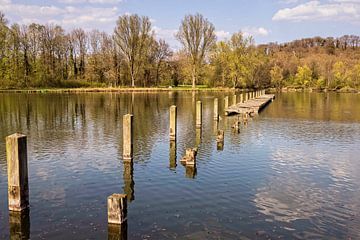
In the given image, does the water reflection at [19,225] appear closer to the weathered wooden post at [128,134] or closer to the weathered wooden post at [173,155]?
the weathered wooden post at [128,134]

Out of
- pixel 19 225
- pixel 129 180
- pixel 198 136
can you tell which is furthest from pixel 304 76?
pixel 19 225

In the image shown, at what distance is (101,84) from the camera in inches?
3501

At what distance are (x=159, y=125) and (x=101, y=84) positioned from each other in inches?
2478

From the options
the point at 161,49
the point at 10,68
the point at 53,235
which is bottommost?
the point at 53,235

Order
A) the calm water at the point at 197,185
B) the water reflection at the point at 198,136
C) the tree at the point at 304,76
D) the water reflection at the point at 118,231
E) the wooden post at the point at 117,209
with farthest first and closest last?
the tree at the point at 304,76 < the water reflection at the point at 198,136 < the calm water at the point at 197,185 < the wooden post at the point at 117,209 < the water reflection at the point at 118,231

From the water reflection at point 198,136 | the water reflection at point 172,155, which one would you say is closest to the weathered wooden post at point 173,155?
the water reflection at point 172,155

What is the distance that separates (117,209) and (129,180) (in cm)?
464

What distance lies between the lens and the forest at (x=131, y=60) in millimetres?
82312

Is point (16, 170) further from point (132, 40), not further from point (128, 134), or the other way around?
point (132, 40)

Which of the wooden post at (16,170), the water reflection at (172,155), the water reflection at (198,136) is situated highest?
the wooden post at (16,170)

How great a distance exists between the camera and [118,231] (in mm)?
9664

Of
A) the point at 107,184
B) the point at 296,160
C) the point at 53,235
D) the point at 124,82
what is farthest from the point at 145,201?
the point at 124,82

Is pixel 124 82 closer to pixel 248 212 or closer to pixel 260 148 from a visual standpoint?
pixel 260 148

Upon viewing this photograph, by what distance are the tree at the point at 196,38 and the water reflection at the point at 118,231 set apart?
81389 millimetres
